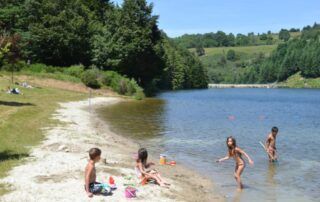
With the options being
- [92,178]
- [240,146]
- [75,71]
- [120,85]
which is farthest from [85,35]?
[92,178]

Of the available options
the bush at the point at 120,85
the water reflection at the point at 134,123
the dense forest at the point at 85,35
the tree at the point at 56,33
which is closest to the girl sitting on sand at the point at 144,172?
the water reflection at the point at 134,123

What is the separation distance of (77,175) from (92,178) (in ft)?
6.76

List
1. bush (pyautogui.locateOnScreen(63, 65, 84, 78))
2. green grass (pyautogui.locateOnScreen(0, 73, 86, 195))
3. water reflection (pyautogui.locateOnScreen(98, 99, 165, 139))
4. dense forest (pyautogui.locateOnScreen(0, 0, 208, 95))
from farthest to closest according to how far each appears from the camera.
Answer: dense forest (pyautogui.locateOnScreen(0, 0, 208, 95)), bush (pyautogui.locateOnScreen(63, 65, 84, 78)), water reflection (pyautogui.locateOnScreen(98, 99, 165, 139)), green grass (pyautogui.locateOnScreen(0, 73, 86, 195))

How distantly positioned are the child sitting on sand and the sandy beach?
0.73ft

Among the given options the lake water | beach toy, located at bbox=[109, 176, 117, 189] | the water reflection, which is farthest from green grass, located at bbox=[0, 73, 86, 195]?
the lake water

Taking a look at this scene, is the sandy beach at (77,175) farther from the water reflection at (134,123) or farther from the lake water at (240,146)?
the water reflection at (134,123)

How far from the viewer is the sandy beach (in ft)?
43.6

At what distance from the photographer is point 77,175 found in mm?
15312

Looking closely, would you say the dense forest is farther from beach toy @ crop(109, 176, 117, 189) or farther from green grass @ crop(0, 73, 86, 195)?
beach toy @ crop(109, 176, 117, 189)

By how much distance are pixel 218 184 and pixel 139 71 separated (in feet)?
201

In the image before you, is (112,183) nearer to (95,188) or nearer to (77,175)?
(95,188)

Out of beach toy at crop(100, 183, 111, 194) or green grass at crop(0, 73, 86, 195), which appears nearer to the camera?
beach toy at crop(100, 183, 111, 194)

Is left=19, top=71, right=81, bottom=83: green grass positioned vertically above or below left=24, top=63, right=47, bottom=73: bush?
below

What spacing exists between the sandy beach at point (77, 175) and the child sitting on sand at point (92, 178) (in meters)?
0.22
